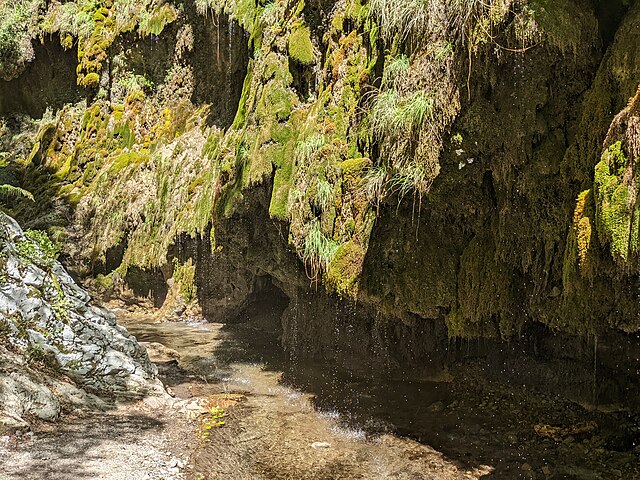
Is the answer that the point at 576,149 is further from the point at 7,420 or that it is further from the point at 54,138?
the point at 54,138

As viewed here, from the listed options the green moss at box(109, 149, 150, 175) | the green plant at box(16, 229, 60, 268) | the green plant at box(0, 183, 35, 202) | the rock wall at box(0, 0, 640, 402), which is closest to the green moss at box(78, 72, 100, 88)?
the green moss at box(109, 149, 150, 175)

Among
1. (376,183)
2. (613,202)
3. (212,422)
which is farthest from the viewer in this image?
(212,422)

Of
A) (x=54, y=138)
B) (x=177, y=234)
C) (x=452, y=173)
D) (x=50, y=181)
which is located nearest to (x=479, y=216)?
(x=452, y=173)

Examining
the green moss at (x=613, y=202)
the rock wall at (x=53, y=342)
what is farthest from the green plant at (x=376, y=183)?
the rock wall at (x=53, y=342)

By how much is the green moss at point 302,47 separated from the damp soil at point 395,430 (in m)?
5.29

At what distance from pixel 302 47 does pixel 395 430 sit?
627 centimetres

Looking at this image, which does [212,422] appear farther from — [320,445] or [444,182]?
[444,182]

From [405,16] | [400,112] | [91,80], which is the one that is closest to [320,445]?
[400,112]

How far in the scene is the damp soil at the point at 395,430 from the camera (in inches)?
242

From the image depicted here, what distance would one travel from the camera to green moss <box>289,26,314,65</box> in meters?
9.41

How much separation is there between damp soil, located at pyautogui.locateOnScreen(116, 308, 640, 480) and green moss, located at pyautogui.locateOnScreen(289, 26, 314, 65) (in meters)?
5.29

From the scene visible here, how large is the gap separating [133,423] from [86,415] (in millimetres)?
634

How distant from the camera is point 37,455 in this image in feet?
19.1

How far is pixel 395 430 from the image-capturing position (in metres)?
7.30
